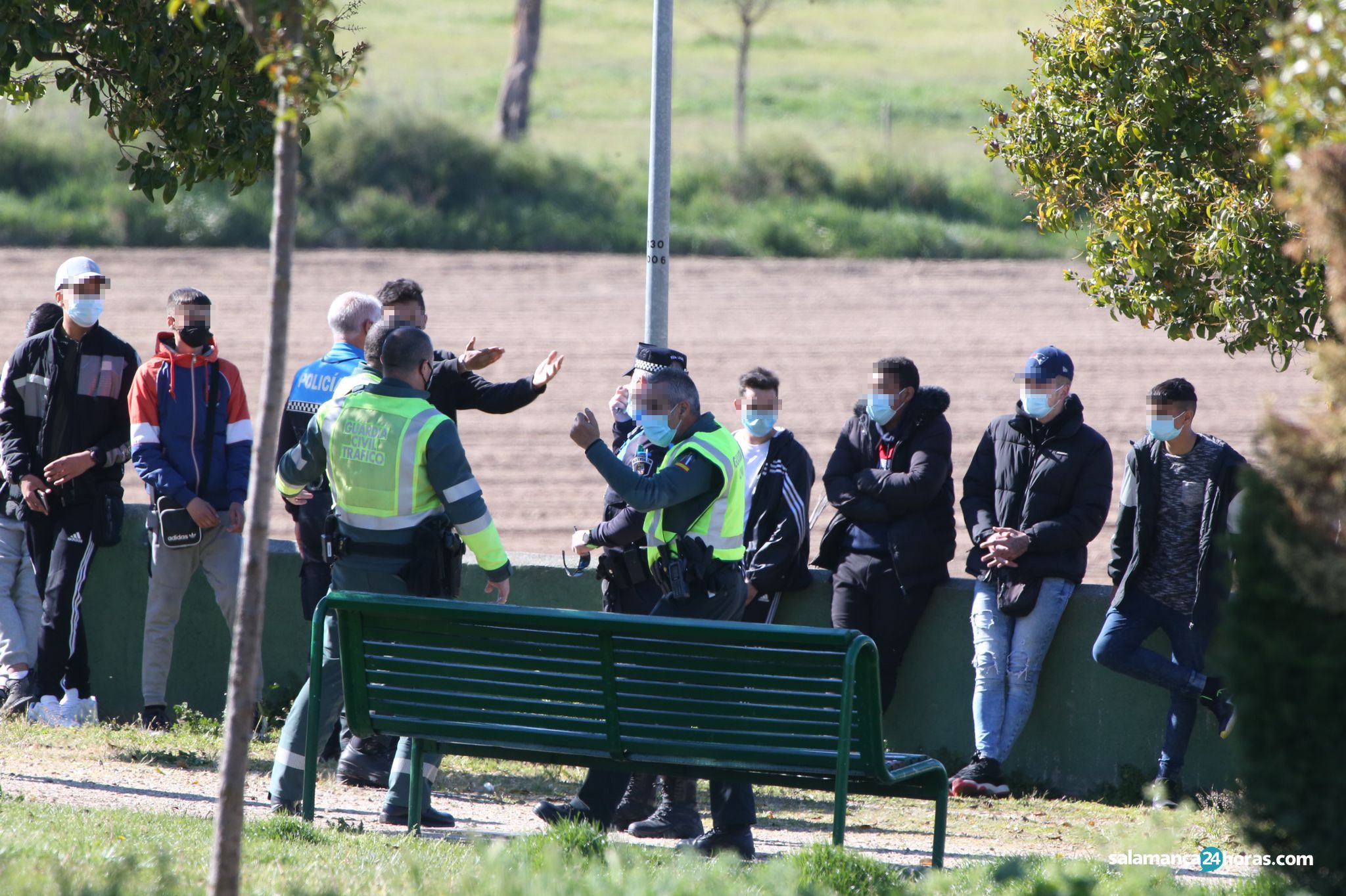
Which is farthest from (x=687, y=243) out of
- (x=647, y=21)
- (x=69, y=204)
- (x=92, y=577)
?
(x=647, y=21)

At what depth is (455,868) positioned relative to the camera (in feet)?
16.3

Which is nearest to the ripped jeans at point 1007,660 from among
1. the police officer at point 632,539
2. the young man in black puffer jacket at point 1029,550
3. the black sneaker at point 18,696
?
the young man in black puffer jacket at point 1029,550

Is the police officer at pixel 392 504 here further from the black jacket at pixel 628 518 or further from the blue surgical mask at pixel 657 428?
the blue surgical mask at pixel 657 428

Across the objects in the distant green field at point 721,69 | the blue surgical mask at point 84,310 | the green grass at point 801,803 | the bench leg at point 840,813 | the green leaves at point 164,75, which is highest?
the distant green field at point 721,69

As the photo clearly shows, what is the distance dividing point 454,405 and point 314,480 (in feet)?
3.49

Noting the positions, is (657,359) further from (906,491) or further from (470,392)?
(906,491)

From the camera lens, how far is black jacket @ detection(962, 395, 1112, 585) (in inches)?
295

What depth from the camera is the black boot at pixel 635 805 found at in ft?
21.3

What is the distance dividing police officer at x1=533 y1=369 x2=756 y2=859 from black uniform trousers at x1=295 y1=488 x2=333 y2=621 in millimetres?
1784

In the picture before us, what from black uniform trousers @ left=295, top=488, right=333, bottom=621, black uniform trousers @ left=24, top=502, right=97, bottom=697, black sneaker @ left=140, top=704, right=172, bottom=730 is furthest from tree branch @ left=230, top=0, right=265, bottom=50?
black sneaker @ left=140, top=704, right=172, bottom=730

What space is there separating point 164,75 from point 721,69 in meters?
50.2

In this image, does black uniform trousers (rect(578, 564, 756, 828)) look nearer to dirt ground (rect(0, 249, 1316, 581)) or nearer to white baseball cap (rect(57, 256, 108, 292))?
white baseball cap (rect(57, 256, 108, 292))

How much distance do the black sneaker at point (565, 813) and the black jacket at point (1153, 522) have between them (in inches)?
106

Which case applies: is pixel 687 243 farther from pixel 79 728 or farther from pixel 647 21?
pixel 647 21
